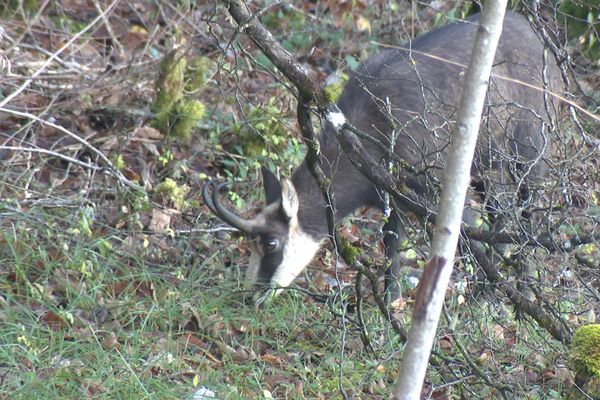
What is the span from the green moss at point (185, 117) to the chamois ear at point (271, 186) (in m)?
1.35

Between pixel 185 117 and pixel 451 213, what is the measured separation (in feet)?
18.3

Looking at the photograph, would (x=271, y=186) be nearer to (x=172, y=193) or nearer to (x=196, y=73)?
(x=172, y=193)

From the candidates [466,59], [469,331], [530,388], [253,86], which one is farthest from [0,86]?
[530,388]

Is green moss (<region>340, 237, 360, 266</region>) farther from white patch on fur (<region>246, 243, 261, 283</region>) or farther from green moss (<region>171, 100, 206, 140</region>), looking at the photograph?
green moss (<region>171, 100, 206, 140</region>)

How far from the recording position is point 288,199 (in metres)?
6.64

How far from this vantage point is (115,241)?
663 cm

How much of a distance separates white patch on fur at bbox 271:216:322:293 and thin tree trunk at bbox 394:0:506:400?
395cm

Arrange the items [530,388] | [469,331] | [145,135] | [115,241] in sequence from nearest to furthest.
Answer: [530,388], [469,331], [115,241], [145,135]

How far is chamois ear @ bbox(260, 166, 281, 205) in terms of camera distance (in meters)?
6.84

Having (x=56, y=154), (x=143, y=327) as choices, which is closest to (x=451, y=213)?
(x=143, y=327)

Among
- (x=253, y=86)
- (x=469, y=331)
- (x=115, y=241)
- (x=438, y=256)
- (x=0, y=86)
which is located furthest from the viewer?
(x=253, y=86)

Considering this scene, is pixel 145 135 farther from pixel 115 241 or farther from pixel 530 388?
pixel 530 388

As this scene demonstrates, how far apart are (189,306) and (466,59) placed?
8.62ft

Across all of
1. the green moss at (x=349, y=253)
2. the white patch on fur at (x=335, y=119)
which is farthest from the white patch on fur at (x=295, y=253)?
the white patch on fur at (x=335, y=119)
